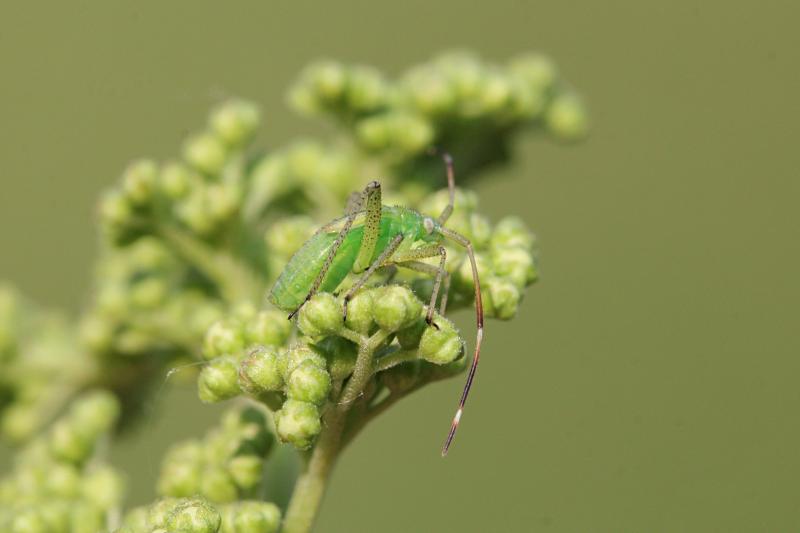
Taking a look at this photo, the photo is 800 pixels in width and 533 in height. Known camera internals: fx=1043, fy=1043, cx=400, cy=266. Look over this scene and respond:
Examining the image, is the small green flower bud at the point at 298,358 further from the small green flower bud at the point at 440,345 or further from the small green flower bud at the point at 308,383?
the small green flower bud at the point at 440,345

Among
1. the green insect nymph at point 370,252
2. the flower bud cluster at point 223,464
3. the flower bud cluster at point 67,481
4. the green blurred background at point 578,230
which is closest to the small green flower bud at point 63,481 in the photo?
the flower bud cluster at point 67,481

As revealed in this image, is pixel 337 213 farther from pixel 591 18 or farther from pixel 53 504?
pixel 591 18

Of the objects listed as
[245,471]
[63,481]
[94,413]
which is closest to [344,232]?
[245,471]

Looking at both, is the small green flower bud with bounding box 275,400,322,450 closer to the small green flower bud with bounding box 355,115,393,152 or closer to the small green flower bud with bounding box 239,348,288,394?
the small green flower bud with bounding box 239,348,288,394

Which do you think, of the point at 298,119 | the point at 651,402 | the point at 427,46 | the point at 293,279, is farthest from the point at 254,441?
the point at 427,46

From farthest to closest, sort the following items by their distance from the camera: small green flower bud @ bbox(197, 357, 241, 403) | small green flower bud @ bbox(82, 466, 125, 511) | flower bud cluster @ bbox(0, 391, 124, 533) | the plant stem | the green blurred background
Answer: the green blurred background, small green flower bud @ bbox(82, 466, 125, 511), flower bud cluster @ bbox(0, 391, 124, 533), small green flower bud @ bbox(197, 357, 241, 403), the plant stem

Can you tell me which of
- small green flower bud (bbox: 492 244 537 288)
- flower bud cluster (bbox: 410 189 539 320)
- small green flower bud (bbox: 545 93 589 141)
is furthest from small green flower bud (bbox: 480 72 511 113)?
small green flower bud (bbox: 492 244 537 288)
